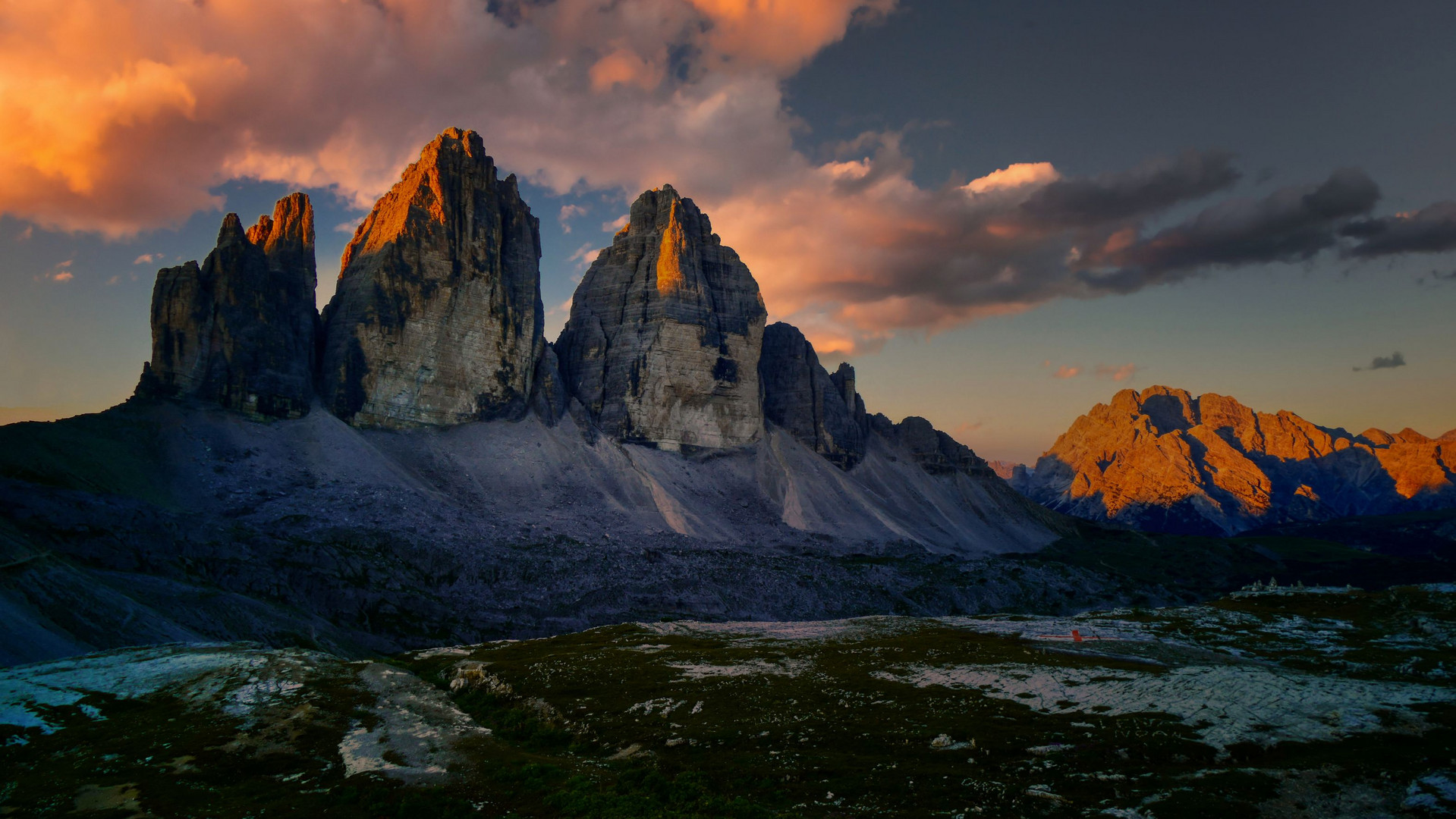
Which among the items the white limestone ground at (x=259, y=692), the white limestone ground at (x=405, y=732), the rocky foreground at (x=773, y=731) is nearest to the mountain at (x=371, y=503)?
the white limestone ground at (x=259, y=692)

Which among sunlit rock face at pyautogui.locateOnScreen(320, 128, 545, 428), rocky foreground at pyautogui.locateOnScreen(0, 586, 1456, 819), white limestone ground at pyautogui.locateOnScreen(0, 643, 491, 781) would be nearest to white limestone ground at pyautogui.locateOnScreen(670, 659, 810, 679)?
rocky foreground at pyautogui.locateOnScreen(0, 586, 1456, 819)

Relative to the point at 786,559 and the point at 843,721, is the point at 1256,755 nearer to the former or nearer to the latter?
the point at 843,721

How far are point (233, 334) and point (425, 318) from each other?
39.6m

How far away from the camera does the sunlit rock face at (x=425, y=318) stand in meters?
179

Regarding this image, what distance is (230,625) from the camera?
268 feet

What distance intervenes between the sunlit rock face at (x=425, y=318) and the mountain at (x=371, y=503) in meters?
0.55

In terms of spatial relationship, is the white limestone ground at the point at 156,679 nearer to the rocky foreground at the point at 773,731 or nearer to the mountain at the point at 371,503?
the rocky foreground at the point at 773,731

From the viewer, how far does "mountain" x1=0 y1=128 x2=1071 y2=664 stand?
92.7 metres

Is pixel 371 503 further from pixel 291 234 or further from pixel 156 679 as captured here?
pixel 156 679

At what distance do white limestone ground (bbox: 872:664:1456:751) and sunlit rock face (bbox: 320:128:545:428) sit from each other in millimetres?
162380

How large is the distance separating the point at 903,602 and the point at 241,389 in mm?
142473

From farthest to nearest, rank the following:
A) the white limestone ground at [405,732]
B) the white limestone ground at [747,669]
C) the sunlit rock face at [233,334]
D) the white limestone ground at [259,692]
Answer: the sunlit rock face at [233,334]
the white limestone ground at [747,669]
the white limestone ground at [259,692]
the white limestone ground at [405,732]

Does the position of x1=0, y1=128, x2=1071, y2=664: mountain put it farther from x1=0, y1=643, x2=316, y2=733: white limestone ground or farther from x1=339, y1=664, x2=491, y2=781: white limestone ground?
x1=339, y1=664, x2=491, y2=781: white limestone ground

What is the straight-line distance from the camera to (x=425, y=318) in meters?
186
